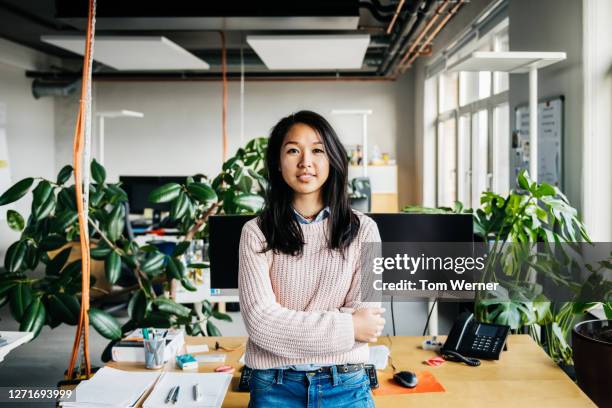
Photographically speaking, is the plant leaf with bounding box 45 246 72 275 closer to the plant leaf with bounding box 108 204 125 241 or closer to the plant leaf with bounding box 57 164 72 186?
the plant leaf with bounding box 108 204 125 241

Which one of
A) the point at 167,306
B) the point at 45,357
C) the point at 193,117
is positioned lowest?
the point at 45,357

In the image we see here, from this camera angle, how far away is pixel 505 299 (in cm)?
260

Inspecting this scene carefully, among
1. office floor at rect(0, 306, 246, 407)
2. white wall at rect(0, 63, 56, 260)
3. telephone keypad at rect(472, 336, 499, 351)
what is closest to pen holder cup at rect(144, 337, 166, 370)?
telephone keypad at rect(472, 336, 499, 351)

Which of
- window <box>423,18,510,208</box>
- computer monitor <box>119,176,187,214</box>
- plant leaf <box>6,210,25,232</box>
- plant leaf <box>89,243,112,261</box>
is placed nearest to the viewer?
plant leaf <box>89,243,112,261</box>

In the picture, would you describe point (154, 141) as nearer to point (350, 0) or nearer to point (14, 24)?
point (14, 24)

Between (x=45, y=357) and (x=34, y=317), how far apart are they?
8.33ft

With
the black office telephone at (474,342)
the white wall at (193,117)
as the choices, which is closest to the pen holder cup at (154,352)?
the black office telephone at (474,342)

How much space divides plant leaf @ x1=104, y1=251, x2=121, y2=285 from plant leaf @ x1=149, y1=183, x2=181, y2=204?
0.29 m

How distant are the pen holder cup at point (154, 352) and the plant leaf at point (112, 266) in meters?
0.52

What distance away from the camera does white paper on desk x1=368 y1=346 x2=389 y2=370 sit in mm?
2025

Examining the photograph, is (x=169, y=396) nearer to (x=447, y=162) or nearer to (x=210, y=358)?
(x=210, y=358)

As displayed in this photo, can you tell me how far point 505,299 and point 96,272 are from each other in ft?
14.1

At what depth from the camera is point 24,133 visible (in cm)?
803

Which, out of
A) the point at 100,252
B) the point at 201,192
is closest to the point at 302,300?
the point at 201,192
